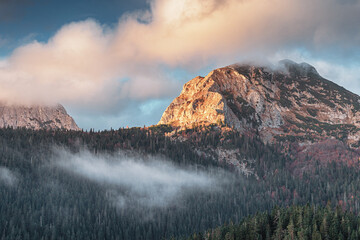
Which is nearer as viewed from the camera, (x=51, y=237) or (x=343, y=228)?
(x=343, y=228)

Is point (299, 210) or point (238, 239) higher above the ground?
point (299, 210)

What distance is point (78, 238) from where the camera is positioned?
7692 inches

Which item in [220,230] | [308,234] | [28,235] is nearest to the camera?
[308,234]

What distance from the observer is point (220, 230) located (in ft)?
527

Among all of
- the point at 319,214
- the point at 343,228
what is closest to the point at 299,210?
the point at 319,214

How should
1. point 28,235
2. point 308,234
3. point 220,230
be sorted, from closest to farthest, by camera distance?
1. point 308,234
2. point 220,230
3. point 28,235

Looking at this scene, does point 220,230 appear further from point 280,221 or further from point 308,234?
point 308,234

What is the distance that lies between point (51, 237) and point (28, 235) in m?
12.4

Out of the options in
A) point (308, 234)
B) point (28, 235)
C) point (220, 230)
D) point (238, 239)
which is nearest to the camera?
point (308, 234)

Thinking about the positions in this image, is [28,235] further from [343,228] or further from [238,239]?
[343,228]

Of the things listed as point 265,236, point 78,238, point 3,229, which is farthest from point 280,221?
point 3,229

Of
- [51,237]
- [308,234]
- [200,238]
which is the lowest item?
[51,237]

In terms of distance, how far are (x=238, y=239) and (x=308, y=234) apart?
2832 centimetres

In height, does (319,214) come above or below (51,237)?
above
